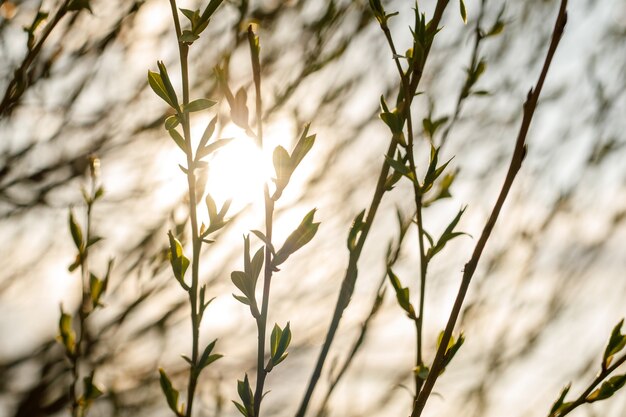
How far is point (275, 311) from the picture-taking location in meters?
1.84

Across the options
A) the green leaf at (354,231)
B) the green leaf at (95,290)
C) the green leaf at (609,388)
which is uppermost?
the green leaf at (95,290)

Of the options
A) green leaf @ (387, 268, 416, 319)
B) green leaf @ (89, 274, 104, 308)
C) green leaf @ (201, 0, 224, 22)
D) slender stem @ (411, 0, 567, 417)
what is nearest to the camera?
slender stem @ (411, 0, 567, 417)

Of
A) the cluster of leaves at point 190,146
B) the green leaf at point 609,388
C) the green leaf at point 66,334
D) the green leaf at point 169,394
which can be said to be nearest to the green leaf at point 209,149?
the cluster of leaves at point 190,146

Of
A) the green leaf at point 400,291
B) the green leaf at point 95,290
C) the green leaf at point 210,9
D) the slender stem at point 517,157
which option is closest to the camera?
the slender stem at point 517,157

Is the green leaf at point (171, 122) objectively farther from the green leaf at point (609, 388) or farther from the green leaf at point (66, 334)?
the green leaf at point (609, 388)

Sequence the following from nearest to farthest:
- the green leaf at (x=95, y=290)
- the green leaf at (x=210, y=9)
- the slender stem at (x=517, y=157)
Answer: the slender stem at (x=517, y=157) → the green leaf at (x=210, y=9) → the green leaf at (x=95, y=290)

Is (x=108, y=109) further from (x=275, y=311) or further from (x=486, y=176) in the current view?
(x=486, y=176)

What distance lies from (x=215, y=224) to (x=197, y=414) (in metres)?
1.13

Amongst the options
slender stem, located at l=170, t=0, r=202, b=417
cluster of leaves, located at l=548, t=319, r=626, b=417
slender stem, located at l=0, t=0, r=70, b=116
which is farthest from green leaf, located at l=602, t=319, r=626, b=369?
slender stem, located at l=0, t=0, r=70, b=116

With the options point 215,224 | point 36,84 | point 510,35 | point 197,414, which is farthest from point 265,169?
point 36,84

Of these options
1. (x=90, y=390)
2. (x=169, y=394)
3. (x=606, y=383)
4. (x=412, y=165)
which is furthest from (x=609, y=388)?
(x=90, y=390)

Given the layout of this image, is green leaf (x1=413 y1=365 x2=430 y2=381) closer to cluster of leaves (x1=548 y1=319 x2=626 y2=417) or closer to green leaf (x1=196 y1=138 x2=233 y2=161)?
cluster of leaves (x1=548 y1=319 x2=626 y2=417)

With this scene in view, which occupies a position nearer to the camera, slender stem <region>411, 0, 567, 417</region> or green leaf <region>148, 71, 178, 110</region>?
slender stem <region>411, 0, 567, 417</region>

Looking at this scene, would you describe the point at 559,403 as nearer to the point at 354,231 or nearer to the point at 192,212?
the point at 354,231
